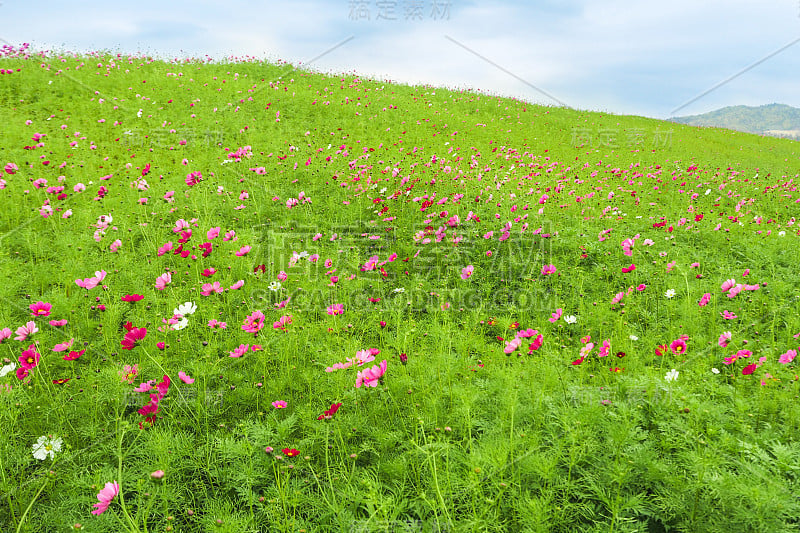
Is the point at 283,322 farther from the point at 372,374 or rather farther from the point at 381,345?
the point at 372,374

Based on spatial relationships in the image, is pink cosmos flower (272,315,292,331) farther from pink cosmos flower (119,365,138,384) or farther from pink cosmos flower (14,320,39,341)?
pink cosmos flower (14,320,39,341)

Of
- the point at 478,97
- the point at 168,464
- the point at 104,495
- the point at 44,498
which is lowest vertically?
the point at 44,498

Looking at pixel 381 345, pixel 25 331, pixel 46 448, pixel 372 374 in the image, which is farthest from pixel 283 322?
pixel 25 331

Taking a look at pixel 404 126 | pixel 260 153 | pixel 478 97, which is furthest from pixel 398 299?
pixel 478 97

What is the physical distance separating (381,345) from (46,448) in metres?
1.89

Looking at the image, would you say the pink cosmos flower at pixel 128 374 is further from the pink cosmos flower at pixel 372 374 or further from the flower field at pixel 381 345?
the pink cosmos flower at pixel 372 374

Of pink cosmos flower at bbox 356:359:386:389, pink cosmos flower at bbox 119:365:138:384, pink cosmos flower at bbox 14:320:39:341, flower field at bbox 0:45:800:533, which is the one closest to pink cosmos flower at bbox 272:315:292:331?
flower field at bbox 0:45:800:533

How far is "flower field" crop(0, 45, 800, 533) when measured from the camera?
5.18 feet

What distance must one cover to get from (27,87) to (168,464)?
11.5 m

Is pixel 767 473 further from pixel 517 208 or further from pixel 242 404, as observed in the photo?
pixel 517 208

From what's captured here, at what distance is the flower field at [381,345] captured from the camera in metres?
1.58

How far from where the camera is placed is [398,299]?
359 cm

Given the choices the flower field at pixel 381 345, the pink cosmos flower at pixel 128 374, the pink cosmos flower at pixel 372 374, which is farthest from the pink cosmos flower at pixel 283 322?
the pink cosmos flower at pixel 372 374

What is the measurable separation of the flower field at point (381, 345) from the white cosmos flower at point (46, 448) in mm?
26
